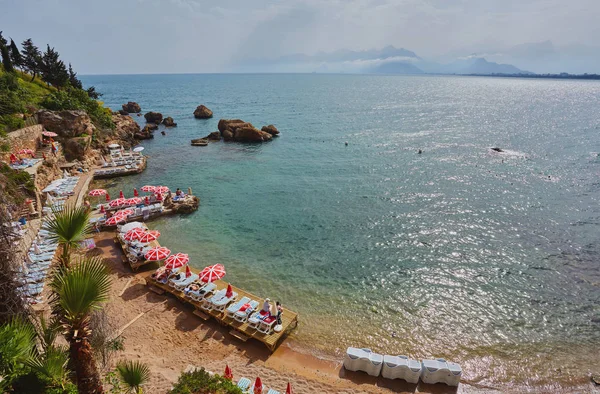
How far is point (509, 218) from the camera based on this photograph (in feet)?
92.6

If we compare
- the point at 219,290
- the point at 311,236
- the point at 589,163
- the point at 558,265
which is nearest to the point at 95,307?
the point at 219,290

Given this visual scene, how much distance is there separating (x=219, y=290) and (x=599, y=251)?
27657mm

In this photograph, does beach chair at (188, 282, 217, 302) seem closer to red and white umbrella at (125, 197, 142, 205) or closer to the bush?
the bush

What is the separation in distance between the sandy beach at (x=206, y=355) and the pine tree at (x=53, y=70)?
5440 cm

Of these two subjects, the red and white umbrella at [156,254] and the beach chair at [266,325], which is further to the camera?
the red and white umbrella at [156,254]

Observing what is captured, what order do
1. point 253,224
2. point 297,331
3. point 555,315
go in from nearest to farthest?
point 297,331 → point 555,315 → point 253,224

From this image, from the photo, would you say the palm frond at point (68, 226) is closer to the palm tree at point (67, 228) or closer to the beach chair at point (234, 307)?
the palm tree at point (67, 228)

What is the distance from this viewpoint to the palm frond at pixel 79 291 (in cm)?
628

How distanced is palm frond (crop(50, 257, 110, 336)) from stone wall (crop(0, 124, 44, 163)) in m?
28.8

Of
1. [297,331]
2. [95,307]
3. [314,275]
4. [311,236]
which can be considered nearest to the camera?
[95,307]

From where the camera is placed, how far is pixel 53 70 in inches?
2110

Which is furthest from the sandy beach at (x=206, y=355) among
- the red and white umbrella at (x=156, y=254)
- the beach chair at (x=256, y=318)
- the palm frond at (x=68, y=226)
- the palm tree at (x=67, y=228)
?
the palm frond at (x=68, y=226)

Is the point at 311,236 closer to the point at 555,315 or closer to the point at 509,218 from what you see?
the point at 555,315

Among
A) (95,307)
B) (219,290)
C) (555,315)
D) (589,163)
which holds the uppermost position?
(95,307)
